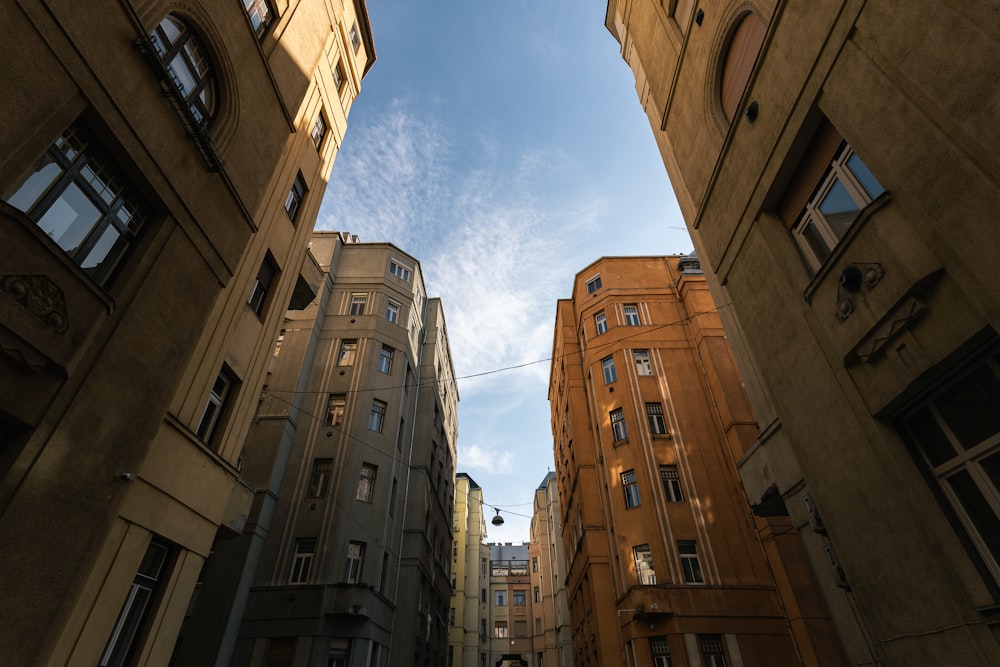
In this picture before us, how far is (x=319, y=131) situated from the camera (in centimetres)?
1638

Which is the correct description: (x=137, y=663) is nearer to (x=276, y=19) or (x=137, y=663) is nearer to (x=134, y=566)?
(x=134, y=566)

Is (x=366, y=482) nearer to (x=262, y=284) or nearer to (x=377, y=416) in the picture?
(x=377, y=416)

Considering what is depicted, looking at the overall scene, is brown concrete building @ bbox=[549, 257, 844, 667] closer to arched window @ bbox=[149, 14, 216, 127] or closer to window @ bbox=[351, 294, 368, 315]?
window @ bbox=[351, 294, 368, 315]

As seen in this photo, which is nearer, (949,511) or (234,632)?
(949,511)

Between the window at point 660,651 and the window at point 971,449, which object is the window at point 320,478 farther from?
the window at point 971,449

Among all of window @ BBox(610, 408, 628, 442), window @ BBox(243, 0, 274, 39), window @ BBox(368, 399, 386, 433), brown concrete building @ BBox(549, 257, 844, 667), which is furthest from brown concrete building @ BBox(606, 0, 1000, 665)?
window @ BBox(368, 399, 386, 433)

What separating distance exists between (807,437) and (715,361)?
746 inches

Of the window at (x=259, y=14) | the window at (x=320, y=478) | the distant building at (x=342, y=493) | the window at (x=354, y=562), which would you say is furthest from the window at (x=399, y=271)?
the window at (x=259, y=14)

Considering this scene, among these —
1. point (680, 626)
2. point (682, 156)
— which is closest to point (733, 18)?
point (682, 156)

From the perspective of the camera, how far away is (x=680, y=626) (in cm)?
1942

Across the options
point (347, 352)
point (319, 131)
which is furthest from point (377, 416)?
point (319, 131)

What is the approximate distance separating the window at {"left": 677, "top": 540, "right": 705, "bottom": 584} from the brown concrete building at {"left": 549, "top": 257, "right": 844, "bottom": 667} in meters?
0.05

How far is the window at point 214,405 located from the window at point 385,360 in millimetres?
15722

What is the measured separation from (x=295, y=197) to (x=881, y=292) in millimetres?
14649
